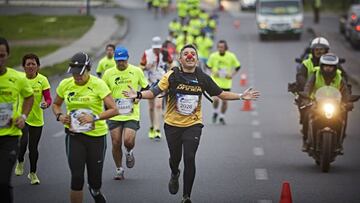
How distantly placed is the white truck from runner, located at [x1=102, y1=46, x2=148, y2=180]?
104ft

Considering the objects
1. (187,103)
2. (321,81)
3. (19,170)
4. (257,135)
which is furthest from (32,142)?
(257,135)

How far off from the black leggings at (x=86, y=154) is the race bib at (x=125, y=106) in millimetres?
3292

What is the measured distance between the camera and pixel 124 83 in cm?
1494

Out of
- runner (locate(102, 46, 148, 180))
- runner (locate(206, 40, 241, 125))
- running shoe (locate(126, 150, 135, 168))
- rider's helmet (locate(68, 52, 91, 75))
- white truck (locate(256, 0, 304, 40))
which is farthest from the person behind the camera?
white truck (locate(256, 0, 304, 40))

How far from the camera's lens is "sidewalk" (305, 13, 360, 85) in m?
35.0

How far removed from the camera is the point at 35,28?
166ft

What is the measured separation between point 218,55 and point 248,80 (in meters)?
10.2

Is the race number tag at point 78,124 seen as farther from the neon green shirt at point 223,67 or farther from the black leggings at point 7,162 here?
the neon green shirt at point 223,67

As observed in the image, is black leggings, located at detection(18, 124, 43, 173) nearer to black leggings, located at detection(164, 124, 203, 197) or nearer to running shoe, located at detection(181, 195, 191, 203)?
black leggings, located at detection(164, 124, 203, 197)

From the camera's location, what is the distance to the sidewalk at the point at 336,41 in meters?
35.0

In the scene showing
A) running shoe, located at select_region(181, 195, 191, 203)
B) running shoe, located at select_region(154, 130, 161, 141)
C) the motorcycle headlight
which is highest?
the motorcycle headlight

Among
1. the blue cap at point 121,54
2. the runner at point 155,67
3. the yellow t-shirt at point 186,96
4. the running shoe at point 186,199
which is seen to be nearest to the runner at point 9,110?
the yellow t-shirt at point 186,96

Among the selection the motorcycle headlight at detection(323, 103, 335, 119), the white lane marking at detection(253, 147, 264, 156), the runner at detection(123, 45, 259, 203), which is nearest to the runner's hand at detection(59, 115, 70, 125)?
the runner at detection(123, 45, 259, 203)

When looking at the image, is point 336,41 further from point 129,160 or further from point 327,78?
point 129,160
